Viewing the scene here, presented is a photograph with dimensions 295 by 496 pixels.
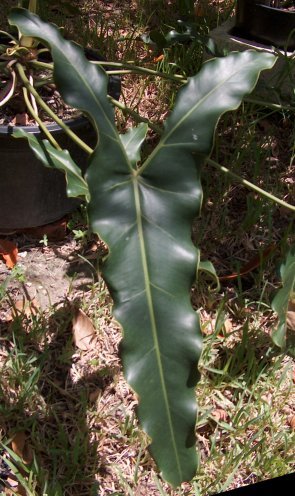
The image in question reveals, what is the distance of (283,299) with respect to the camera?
1.28 m

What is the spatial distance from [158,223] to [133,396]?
0.59 meters

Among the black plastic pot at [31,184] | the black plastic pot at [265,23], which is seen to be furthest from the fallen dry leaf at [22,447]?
the black plastic pot at [265,23]

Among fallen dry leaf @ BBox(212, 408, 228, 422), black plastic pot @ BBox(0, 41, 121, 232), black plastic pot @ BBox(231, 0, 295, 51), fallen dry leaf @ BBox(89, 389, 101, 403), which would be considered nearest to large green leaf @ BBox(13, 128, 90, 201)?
black plastic pot @ BBox(0, 41, 121, 232)

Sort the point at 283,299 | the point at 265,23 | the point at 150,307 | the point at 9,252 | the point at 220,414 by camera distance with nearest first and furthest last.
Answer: the point at 150,307 < the point at 283,299 < the point at 220,414 < the point at 9,252 < the point at 265,23

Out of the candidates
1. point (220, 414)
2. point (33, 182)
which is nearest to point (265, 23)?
point (33, 182)

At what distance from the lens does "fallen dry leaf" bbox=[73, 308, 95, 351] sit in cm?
163

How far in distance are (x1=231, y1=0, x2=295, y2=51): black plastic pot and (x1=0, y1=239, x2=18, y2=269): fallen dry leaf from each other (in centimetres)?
113

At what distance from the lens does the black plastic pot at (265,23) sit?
231cm

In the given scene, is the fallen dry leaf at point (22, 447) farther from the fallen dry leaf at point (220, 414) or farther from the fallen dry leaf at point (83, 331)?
the fallen dry leaf at point (220, 414)

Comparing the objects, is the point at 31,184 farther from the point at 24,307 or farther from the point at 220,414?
the point at 220,414

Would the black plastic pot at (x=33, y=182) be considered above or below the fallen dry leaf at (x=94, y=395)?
above

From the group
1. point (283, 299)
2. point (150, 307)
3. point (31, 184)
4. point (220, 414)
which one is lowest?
point (220, 414)

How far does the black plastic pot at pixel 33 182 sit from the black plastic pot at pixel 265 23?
0.69m

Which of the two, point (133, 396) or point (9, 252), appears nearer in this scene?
point (133, 396)
